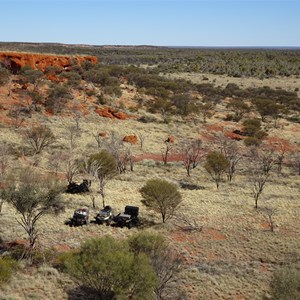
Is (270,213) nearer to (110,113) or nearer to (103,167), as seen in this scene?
(103,167)

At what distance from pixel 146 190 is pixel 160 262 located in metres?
9.91

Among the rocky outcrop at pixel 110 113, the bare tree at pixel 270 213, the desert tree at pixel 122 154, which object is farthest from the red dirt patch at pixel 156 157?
the bare tree at pixel 270 213

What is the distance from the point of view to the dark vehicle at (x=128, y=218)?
25000 mm

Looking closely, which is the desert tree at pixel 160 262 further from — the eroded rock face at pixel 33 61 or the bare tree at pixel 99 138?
the eroded rock face at pixel 33 61

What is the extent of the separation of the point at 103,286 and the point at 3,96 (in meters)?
42.1

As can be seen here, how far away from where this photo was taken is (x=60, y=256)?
19812 mm

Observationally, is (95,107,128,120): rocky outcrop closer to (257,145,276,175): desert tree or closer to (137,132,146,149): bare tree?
(137,132,146,149): bare tree

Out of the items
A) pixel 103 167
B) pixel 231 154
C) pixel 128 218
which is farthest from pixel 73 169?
pixel 231 154

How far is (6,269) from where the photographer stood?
1723 cm

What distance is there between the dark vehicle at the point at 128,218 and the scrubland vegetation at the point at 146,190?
1.84ft

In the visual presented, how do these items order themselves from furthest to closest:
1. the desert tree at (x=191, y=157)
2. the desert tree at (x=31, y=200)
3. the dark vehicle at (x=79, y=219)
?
the desert tree at (x=191, y=157) < the dark vehicle at (x=79, y=219) < the desert tree at (x=31, y=200)

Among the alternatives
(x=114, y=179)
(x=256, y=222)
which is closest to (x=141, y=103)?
(x=114, y=179)

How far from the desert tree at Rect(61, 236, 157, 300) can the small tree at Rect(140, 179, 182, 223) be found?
9880 mm

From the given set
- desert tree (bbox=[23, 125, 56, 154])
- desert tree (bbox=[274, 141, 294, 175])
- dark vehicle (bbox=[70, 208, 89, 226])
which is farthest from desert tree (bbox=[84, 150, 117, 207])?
desert tree (bbox=[274, 141, 294, 175])
